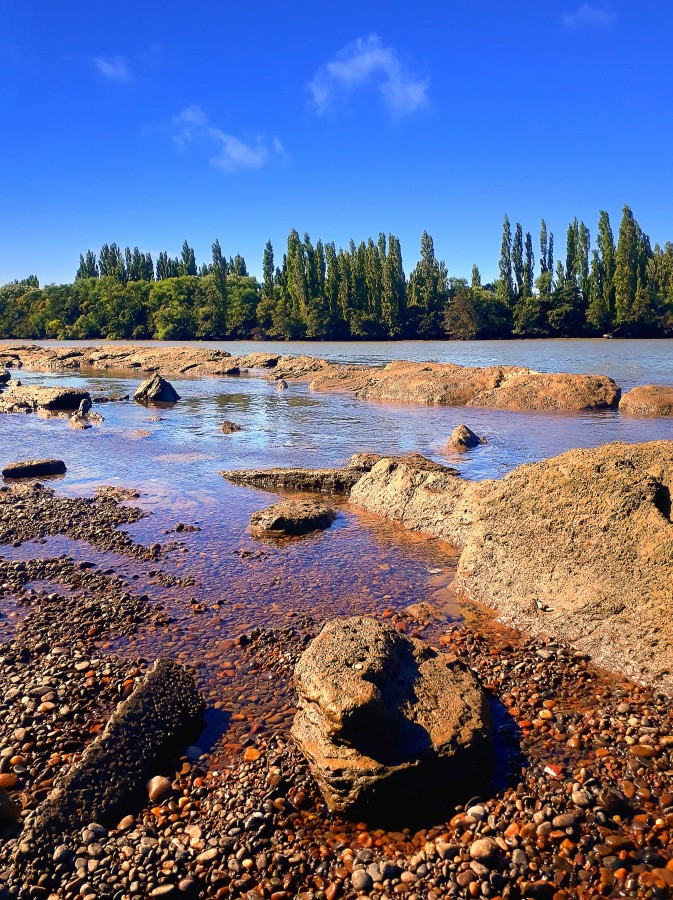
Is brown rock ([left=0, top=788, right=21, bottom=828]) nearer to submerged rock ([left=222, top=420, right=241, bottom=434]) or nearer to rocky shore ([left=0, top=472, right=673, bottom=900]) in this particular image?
rocky shore ([left=0, top=472, right=673, bottom=900])

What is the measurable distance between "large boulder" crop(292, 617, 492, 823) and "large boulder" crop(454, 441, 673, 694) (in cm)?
169

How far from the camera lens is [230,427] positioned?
826 inches

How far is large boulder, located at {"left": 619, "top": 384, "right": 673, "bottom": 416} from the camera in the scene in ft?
73.0

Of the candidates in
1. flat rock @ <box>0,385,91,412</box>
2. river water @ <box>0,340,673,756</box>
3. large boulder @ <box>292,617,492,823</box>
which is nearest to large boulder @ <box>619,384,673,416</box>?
river water @ <box>0,340,673,756</box>

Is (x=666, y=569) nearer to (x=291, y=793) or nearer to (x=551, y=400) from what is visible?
(x=291, y=793)

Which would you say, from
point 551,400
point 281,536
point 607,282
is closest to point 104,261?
point 607,282

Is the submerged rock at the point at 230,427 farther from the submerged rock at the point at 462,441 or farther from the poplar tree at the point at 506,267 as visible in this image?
the poplar tree at the point at 506,267

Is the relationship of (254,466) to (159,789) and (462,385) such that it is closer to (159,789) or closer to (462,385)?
(159,789)

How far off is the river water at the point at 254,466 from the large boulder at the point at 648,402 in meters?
0.84

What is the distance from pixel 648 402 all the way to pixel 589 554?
1864 cm

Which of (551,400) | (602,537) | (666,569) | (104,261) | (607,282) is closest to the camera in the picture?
(666,569)

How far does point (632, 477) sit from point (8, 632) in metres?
7.02

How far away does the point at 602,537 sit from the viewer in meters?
6.50

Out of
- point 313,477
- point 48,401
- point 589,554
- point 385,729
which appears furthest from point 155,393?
point 385,729
